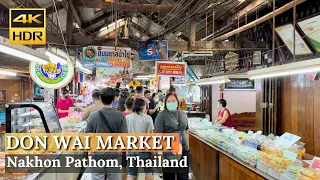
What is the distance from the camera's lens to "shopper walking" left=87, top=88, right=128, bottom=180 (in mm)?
4227

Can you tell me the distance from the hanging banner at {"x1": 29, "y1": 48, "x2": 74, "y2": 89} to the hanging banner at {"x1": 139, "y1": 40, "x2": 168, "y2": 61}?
2.73 m

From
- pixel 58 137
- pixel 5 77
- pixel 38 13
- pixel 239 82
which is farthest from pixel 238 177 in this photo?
pixel 5 77

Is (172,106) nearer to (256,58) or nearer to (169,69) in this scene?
(169,69)

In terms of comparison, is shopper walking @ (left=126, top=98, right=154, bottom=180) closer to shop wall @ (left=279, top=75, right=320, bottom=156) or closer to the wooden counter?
the wooden counter

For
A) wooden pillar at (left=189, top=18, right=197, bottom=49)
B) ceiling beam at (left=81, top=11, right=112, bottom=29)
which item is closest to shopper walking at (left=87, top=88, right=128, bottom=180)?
wooden pillar at (left=189, top=18, right=197, bottom=49)

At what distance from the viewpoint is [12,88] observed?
14.1 meters

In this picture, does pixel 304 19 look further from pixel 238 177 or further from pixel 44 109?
pixel 44 109

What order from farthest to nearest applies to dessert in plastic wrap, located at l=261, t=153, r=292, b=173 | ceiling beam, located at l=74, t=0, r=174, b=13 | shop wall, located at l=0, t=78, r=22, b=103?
shop wall, located at l=0, t=78, r=22, b=103 < ceiling beam, located at l=74, t=0, r=174, b=13 < dessert in plastic wrap, located at l=261, t=153, r=292, b=173

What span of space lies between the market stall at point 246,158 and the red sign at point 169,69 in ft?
9.97

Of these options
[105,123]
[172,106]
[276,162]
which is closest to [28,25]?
[105,123]

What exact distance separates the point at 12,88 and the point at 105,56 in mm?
7390

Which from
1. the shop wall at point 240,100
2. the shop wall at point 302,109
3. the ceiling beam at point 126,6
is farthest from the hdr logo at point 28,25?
the shop wall at point 240,100

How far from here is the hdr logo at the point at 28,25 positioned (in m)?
4.75

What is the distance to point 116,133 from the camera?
4.36m
